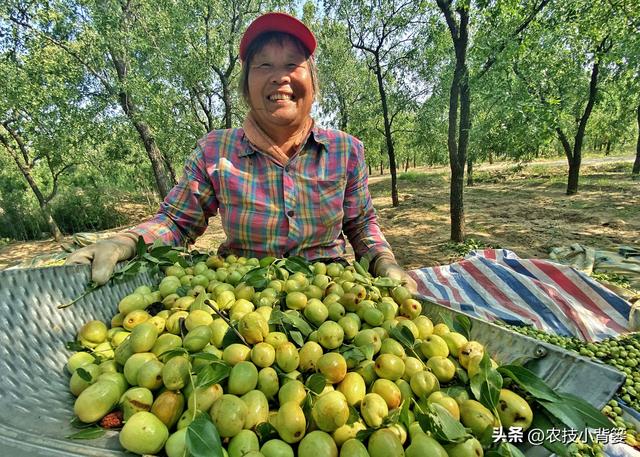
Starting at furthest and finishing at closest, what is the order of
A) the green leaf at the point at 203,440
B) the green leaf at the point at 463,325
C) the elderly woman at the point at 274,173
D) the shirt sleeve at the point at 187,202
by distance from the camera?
the shirt sleeve at the point at 187,202 → the elderly woman at the point at 274,173 → the green leaf at the point at 463,325 → the green leaf at the point at 203,440

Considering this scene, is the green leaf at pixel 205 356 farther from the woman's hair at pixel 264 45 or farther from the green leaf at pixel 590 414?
the woman's hair at pixel 264 45

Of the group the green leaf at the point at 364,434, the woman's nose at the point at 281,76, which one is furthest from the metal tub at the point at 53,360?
the woman's nose at the point at 281,76

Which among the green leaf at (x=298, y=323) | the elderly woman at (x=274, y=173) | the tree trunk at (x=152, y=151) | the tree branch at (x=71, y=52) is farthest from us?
the tree trunk at (x=152, y=151)

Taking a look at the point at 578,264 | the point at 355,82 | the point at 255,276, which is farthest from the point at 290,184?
the point at 355,82

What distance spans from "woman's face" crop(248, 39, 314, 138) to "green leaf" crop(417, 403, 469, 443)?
1.92 m

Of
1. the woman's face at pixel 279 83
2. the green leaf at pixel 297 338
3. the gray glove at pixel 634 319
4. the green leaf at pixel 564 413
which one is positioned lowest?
the gray glove at pixel 634 319

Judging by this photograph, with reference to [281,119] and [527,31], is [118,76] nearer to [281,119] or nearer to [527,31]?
[281,119]

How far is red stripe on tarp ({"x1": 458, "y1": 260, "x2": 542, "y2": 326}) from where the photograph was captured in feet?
10.8

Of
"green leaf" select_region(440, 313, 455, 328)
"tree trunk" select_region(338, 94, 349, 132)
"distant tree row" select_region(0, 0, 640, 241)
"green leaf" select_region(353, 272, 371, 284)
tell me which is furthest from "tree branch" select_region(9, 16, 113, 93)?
Result: "tree trunk" select_region(338, 94, 349, 132)

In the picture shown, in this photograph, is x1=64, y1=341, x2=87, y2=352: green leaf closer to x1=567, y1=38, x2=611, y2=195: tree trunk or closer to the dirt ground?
the dirt ground

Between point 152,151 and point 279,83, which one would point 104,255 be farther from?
point 152,151

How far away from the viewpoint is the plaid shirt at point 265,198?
2283 millimetres

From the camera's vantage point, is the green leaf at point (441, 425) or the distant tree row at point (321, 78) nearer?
the green leaf at point (441, 425)

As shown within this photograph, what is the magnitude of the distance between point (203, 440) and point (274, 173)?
5.84ft
